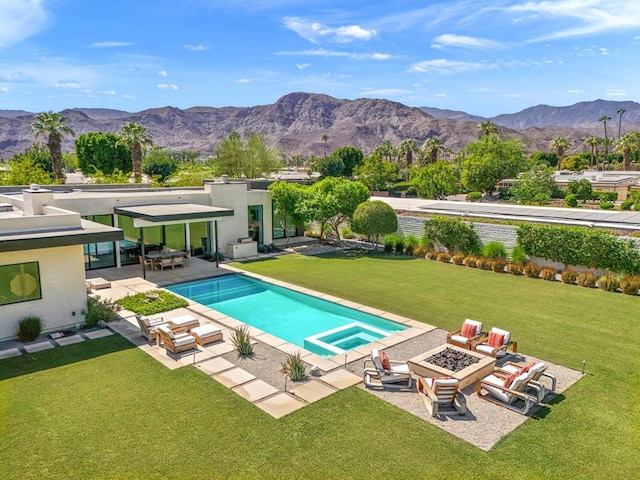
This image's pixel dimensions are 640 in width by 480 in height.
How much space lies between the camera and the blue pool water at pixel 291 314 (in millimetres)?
12924

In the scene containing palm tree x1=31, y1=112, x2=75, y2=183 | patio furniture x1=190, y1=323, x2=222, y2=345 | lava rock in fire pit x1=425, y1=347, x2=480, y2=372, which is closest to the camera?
lava rock in fire pit x1=425, y1=347, x2=480, y2=372

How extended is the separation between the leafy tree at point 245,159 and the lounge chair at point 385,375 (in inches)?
1920

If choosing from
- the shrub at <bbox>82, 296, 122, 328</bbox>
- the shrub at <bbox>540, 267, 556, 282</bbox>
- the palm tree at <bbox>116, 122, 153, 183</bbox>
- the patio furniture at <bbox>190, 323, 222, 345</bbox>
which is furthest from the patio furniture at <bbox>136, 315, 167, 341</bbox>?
the palm tree at <bbox>116, 122, 153, 183</bbox>

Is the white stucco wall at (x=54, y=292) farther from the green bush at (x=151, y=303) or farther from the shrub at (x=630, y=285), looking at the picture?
the shrub at (x=630, y=285)

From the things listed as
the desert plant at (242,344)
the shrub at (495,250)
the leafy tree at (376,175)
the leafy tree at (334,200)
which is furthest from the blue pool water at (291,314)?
the leafy tree at (376,175)

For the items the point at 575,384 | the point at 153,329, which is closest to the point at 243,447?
the point at 153,329

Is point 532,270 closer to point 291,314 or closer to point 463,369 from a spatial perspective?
point 291,314

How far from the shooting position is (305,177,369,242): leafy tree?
2488 centimetres

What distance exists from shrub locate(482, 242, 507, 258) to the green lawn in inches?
359

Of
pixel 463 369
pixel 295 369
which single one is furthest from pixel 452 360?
pixel 295 369

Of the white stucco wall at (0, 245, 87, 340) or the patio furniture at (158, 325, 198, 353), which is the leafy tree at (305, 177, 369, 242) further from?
the patio furniture at (158, 325, 198, 353)

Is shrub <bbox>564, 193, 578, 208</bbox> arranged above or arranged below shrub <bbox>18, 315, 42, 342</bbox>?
above

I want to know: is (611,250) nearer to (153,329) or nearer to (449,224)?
(449,224)

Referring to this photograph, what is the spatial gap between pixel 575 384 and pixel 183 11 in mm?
24271
